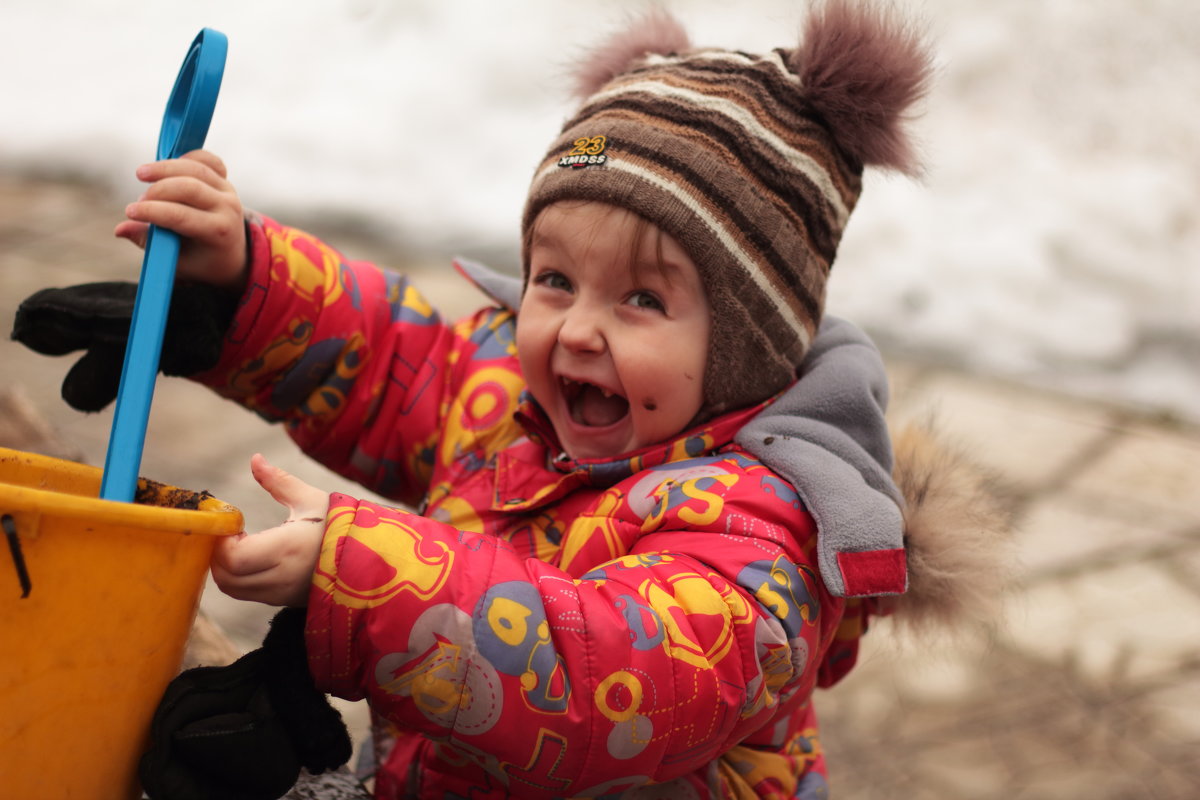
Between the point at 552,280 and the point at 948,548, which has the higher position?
the point at 552,280

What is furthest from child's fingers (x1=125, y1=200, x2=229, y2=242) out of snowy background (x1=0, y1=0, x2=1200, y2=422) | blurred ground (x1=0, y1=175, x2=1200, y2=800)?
snowy background (x1=0, y1=0, x2=1200, y2=422)

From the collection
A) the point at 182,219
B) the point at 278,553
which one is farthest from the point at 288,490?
the point at 182,219

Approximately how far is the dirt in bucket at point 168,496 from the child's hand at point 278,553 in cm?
5

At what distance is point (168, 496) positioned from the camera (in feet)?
2.65

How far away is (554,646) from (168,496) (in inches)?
11.9

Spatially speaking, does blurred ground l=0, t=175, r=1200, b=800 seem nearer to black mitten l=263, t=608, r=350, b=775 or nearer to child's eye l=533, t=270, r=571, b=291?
child's eye l=533, t=270, r=571, b=291

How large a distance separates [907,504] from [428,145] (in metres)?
2.35

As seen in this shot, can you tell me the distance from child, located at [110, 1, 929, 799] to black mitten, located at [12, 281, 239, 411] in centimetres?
6

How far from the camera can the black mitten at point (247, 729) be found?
71cm

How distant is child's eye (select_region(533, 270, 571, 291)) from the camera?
3.76 ft

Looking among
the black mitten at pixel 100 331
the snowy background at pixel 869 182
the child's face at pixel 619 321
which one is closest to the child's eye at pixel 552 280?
the child's face at pixel 619 321

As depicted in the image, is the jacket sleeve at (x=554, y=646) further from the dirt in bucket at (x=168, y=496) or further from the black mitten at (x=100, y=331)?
the black mitten at (x=100, y=331)

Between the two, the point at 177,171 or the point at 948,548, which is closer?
the point at 177,171

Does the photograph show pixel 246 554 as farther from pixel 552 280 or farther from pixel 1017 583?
pixel 1017 583
